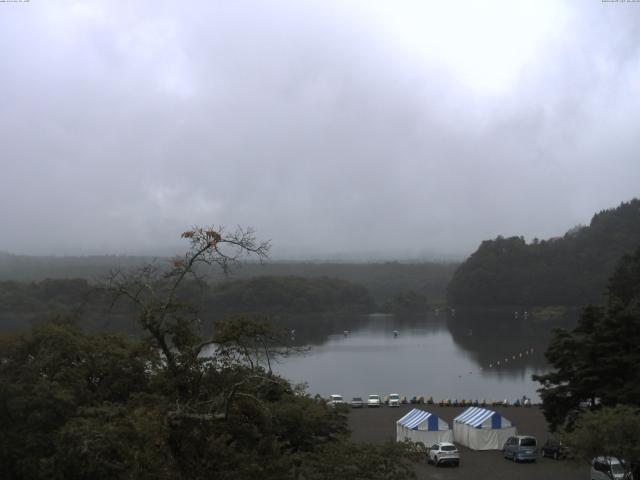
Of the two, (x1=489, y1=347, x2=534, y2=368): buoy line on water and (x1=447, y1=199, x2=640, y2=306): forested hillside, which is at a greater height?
(x1=447, y1=199, x2=640, y2=306): forested hillside

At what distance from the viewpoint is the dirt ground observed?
11.2m

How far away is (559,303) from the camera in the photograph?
57.5 meters

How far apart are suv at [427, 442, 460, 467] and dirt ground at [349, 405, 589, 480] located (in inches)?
4.2

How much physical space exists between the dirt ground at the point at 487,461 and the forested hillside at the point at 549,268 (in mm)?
41712

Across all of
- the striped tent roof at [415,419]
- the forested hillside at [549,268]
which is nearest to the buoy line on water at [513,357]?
the striped tent roof at [415,419]

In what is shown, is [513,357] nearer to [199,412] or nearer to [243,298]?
[243,298]

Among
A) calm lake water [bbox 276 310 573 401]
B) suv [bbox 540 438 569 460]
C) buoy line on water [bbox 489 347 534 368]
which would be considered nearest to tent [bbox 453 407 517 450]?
suv [bbox 540 438 569 460]

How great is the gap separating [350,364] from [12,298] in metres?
22.3

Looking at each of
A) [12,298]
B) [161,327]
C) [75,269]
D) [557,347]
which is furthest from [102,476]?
[75,269]

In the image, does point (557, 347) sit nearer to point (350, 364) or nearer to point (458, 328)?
point (350, 364)

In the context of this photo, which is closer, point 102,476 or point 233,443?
point 233,443

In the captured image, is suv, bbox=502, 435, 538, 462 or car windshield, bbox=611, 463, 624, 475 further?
suv, bbox=502, 435, 538, 462

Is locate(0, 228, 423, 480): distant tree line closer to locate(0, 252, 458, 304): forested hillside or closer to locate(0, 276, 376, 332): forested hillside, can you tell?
locate(0, 276, 376, 332): forested hillside

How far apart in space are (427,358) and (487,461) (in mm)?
21368
